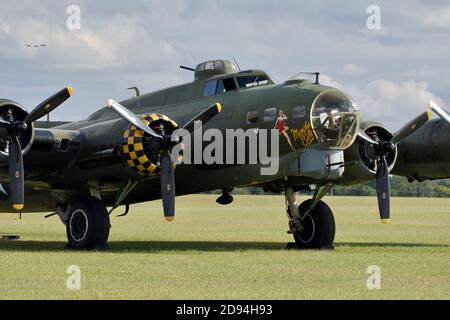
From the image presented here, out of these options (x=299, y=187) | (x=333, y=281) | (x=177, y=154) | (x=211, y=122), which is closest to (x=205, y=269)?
(x=333, y=281)

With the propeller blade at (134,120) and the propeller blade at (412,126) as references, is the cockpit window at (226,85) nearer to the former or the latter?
the propeller blade at (134,120)

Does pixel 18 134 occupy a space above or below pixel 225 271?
above

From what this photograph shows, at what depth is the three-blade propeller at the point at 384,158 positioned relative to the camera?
22.1 meters

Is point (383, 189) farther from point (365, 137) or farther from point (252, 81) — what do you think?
point (252, 81)

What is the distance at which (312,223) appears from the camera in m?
23.2

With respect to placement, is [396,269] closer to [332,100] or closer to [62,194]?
[332,100]

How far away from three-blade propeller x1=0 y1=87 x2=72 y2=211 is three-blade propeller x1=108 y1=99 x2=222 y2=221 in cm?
131

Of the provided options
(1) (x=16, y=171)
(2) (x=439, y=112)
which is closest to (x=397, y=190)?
(2) (x=439, y=112)

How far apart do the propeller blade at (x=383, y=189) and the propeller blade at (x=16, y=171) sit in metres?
8.81

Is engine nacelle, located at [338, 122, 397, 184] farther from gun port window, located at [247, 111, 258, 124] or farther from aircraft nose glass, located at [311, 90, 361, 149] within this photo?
gun port window, located at [247, 111, 258, 124]

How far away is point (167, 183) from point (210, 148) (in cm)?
158

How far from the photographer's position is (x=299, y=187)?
76.3 ft

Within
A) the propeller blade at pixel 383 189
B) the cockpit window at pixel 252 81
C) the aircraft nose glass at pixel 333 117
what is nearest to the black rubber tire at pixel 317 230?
the propeller blade at pixel 383 189

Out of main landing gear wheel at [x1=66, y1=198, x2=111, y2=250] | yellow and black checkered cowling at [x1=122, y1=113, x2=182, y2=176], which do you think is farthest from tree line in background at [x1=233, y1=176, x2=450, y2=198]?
yellow and black checkered cowling at [x1=122, y1=113, x2=182, y2=176]
